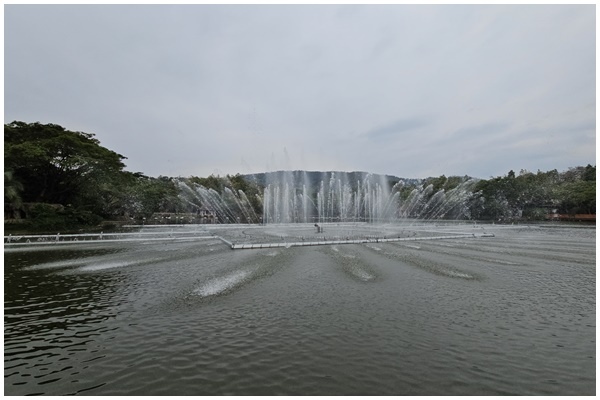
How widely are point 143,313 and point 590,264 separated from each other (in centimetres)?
2354

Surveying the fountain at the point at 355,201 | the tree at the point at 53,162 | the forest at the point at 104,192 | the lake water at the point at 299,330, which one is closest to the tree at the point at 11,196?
the forest at the point at 104,192

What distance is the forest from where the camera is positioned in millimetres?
39188

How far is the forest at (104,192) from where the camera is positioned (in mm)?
39188

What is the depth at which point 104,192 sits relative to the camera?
47.2 meters

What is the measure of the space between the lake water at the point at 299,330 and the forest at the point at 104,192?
28429 mm

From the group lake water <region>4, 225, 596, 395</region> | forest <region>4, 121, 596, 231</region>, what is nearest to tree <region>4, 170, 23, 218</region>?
forest <region>4, 121, 596, 231</region>

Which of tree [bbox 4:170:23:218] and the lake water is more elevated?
tree [bbox 4:170:23:218]

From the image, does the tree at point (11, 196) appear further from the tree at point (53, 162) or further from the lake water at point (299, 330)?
the lake water at point (299, 330)

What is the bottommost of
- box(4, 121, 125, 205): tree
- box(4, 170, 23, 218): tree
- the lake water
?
the lake water

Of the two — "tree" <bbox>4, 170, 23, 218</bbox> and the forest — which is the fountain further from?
"tree" <bbox>4, 170, 23, 218</bbox>

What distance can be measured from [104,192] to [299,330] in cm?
4832

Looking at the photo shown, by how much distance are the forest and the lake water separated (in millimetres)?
28429

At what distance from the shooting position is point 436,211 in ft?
304

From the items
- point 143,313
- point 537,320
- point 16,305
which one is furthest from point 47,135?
point 537,320
